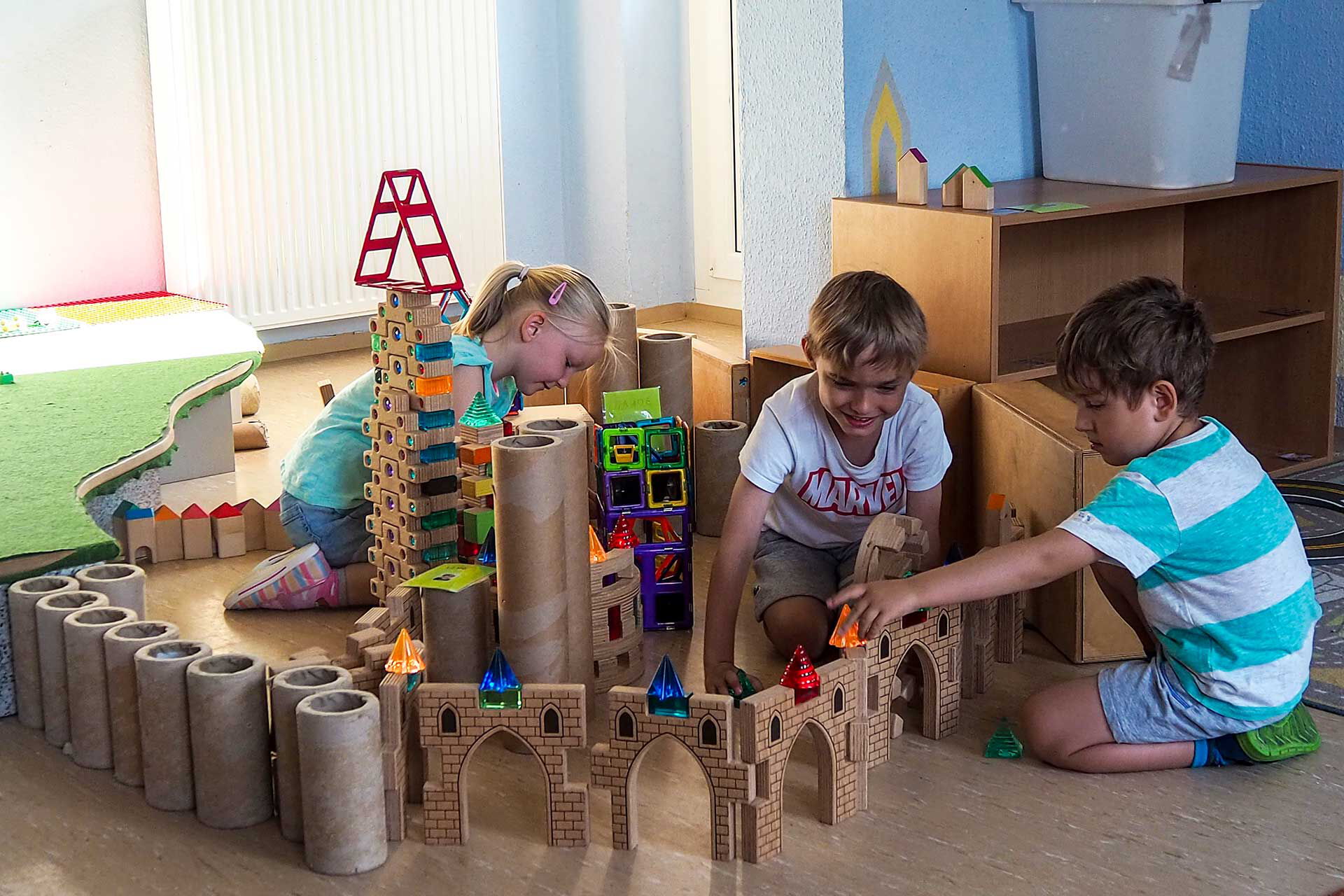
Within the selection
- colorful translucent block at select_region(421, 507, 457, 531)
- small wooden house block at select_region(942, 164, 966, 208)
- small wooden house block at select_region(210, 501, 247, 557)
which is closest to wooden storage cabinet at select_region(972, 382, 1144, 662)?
small wooden house block at select_region(942, 164, 966, 208)

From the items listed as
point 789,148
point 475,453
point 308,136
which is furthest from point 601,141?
point 475,453

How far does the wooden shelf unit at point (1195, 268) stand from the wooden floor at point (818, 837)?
2.91ft

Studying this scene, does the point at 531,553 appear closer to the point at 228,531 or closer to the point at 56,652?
the point at 56,652

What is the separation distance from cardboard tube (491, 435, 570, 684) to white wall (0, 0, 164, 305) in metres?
2.63

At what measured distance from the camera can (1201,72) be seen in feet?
8.25

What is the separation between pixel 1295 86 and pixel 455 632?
2.26m

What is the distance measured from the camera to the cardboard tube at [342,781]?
1.38 meters

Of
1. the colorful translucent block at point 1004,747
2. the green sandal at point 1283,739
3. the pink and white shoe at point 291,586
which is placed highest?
A: the pink and white shoe at point 291,586

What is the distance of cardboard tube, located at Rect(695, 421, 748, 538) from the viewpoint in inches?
99.4

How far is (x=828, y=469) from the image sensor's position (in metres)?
1.96

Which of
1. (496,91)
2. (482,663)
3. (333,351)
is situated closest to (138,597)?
(482,663)

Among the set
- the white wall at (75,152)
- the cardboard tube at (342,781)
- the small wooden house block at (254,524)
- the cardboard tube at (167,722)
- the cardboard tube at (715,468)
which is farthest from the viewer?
the white wall at (75,152)

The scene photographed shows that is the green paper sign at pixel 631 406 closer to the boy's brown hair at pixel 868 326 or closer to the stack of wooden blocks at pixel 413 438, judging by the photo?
the stack of wooden blocks at pixel 413 438

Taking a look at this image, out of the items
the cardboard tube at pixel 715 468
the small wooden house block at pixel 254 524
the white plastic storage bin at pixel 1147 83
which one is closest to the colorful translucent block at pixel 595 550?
the cardboard tube at pixel 715 468
